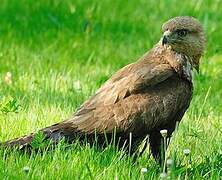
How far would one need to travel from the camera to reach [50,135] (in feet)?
18.6

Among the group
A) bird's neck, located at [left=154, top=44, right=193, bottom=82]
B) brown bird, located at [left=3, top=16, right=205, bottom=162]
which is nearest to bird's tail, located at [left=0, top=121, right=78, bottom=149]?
brown bird, located at [left=3, top=16, right=205, bottom=162]

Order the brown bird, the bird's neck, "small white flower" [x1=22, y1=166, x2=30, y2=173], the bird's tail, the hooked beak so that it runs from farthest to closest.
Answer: the hooked beak → the bird's neck → the brown bird → the bird's tail → "small white flower" [x1=22, y1=166, x2=30, y2=173]

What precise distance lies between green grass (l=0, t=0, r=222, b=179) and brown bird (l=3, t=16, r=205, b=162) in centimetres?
14

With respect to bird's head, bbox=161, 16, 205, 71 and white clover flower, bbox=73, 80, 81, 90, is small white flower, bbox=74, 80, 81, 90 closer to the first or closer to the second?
white clover flower, bbox=73, 80, 81, 90

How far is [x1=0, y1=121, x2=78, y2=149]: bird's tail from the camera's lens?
5.55 m

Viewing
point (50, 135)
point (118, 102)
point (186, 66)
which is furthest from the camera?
point (186, 66)

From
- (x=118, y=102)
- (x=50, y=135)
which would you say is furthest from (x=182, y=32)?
(x=50, y=135)

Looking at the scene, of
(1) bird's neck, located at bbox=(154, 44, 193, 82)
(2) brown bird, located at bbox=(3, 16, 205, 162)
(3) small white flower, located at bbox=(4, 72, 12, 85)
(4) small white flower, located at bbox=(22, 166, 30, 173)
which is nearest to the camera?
(4) small white flower, located at bbox=(22, 166, 30, 173)

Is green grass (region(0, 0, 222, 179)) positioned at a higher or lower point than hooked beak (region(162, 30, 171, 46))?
lower

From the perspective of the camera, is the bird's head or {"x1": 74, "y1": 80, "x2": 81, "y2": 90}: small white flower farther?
{"x1": 74, "y1": 80, "x2": 81, "y2": 90}: small white flower

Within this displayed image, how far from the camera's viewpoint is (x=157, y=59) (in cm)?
608

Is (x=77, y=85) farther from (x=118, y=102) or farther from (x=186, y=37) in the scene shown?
(x=118, y=102)

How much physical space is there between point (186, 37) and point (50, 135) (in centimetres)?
129

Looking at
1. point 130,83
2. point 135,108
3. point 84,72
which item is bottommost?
point 84,72
